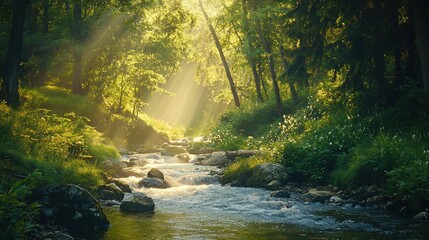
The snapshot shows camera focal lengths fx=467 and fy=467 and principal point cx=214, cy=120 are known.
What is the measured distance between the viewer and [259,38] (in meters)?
33.3

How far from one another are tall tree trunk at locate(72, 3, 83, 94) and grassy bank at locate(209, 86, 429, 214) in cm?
1507

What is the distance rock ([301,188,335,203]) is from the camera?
13.7 m

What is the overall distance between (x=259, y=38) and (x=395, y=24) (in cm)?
1698

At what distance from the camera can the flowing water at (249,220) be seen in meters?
9.56

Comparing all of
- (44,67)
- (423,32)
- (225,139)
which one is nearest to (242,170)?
(423,32)

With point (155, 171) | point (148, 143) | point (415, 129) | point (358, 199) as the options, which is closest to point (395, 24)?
point (415, 129)

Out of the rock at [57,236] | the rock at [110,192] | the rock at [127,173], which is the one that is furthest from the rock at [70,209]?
the rock at [127,173]

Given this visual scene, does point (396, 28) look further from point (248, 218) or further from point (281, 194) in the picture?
point (248, 218)

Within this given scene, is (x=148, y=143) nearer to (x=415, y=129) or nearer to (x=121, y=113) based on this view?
(x=121, y=113)

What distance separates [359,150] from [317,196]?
2.62 meters

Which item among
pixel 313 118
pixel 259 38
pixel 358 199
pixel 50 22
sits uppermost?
pixel 50 22

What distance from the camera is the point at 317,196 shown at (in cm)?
1385

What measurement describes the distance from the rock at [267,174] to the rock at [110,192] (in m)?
5.00

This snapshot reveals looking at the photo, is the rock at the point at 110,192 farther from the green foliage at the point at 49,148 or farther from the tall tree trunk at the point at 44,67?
the tall tree trunk at the point at 44,67
